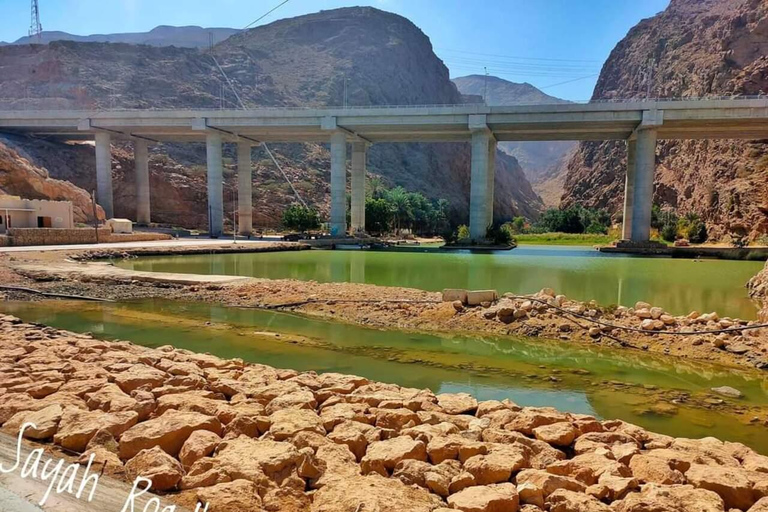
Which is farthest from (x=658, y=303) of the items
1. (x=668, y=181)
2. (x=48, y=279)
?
(x=668, y=181)

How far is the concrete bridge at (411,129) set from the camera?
42.2m

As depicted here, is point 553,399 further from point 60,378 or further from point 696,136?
point 696,136

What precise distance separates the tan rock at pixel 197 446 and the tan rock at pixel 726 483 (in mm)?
3878

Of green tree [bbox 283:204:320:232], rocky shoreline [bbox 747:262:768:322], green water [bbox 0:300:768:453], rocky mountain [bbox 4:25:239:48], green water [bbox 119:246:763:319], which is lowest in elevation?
green water [bbox 119:246:763:319]

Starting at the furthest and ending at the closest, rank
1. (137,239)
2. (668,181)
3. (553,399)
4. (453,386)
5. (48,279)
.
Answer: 1. (668,181)
2. (137,239)
3. (48,279)
4. (453,386)
5. (553,399)

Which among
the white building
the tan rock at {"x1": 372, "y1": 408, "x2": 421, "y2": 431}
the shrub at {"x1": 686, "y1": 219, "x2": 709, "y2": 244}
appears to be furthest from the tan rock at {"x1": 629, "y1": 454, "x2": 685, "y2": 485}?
the shrub at {"x1": 686, "y1": 219, "x2": 709, "y2": 244}

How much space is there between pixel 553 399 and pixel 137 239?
137 feet

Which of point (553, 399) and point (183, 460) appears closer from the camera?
point (183, 460)

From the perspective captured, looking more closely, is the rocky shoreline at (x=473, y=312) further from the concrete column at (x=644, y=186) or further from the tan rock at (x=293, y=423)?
the concrete column at (x=644, y=186)

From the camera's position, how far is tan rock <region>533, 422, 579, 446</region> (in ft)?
14.9

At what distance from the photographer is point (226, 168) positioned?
76250 millimetres

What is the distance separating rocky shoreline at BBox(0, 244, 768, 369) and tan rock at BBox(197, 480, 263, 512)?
8.32 meters

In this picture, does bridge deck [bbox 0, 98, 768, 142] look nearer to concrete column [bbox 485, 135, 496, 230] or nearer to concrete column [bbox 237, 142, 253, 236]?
concrete column [bbox 485, 135, 496, 230]

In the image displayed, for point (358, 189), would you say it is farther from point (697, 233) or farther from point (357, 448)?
point (357, 448)
